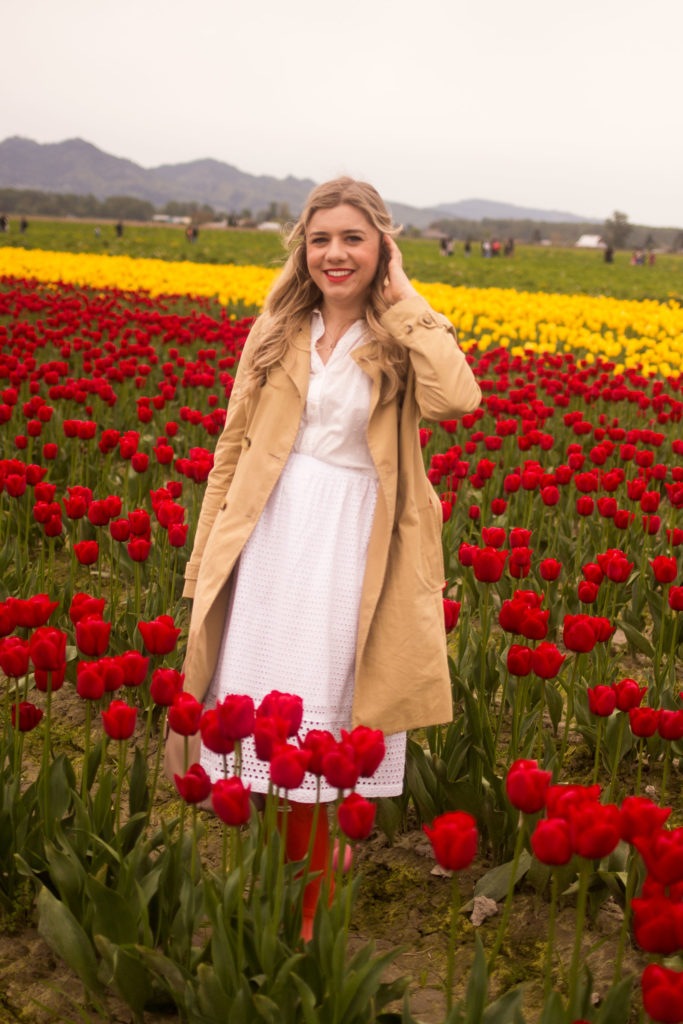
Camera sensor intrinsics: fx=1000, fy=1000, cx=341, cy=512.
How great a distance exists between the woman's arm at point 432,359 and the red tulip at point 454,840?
4.34ft

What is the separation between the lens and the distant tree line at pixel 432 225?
87.9 metres

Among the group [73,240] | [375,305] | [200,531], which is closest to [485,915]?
[200,531]

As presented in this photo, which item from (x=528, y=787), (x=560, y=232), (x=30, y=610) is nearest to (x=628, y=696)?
(x=528, y=787)

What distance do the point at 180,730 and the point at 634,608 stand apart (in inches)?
120

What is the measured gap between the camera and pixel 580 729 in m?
3.61

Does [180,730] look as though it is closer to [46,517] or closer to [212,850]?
[212,850]

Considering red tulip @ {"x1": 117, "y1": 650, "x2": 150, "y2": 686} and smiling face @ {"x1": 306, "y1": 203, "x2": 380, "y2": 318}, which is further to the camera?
smiling face @ {"x1": 306, "y1": 203, "x2": 380, "y2": 318}

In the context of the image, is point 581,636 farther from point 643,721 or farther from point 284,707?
point 284,707

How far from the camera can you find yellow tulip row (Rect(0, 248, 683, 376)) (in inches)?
519

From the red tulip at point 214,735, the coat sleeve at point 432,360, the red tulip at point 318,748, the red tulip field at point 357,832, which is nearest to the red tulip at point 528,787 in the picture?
the red tulip field at point 357,832

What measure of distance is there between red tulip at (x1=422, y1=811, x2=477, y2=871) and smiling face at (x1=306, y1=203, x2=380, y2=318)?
1.64m

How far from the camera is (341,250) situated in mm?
2844

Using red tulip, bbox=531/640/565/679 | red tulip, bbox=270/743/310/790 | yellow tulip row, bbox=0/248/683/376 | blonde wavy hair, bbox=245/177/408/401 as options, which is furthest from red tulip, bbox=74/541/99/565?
yellow tulip row, bbox=0/248/683/376

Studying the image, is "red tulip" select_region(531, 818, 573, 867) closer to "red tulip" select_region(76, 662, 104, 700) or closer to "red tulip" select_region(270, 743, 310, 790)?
"red tulip" select_region(270, 743, 310, 790)
